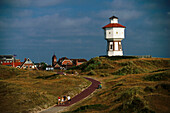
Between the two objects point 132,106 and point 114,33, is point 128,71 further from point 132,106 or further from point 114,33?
point 132,106

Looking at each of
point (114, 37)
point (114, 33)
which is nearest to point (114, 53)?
point (114, 37)

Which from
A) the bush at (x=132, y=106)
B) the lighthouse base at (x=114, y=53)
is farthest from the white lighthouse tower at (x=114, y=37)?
the bush at (x=132, y=106)

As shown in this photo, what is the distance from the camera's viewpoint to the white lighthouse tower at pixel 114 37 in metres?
80.3

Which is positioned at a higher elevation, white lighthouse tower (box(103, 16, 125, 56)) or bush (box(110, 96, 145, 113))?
white lighthouse tower (box(103, 16, 125, 56))

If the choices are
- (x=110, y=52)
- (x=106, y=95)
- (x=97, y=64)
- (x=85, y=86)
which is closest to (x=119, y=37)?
(x=110, y=52)

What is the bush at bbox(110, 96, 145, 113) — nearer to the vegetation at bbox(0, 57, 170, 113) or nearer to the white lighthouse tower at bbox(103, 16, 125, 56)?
the vegetation at bbox(0, 57, 170, 113)

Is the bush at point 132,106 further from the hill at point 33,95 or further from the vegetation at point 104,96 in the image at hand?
the hill at point 33,95

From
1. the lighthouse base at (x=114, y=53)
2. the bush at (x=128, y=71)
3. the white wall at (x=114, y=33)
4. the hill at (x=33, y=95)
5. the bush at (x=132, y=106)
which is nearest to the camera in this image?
the bush at (x=132, y=106)

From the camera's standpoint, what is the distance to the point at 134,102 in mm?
26281

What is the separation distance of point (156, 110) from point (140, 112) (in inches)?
61.7

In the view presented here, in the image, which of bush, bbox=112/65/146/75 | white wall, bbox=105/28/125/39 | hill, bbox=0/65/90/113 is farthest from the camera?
white wall, bbox=105/28/125/39

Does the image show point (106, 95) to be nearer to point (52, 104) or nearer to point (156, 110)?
point (52, 104)

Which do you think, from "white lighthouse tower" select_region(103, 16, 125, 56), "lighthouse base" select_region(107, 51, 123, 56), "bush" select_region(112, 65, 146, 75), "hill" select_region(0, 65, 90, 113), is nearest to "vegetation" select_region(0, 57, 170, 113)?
"hill" select_region(0, 65, 90, 113)

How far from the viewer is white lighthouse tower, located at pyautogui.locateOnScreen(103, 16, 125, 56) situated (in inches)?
3161
